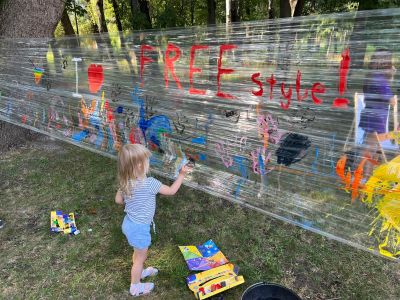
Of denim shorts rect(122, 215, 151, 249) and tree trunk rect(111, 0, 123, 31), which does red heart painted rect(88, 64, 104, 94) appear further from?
tree trunk rect(111, 0, 123, 31)

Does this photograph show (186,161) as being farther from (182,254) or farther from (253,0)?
(253,0)

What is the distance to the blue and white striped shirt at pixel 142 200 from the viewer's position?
192 cm

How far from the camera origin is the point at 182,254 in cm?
242

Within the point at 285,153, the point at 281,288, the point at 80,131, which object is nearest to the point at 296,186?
the point at 285,153

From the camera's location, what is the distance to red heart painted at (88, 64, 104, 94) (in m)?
2.98

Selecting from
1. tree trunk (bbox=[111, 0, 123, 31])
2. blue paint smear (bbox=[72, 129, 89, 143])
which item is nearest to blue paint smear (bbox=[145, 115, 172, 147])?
blue paint smear (bbox=[72, 129, 89, 143])

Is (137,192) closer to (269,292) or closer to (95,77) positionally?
(269,292)

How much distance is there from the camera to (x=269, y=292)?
76.2 inches

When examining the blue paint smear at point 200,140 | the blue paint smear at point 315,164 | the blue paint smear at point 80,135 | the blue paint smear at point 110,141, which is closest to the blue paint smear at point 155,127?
the blue paint smear at point 200,140

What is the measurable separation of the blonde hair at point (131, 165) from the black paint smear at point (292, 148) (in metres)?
0.81

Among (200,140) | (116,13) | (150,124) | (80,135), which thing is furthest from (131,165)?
(116,13)

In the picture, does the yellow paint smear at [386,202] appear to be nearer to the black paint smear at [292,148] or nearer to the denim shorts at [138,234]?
the black paint smear at [292,148]

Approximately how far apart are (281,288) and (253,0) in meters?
10.8

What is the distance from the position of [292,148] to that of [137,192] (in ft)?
3.14
